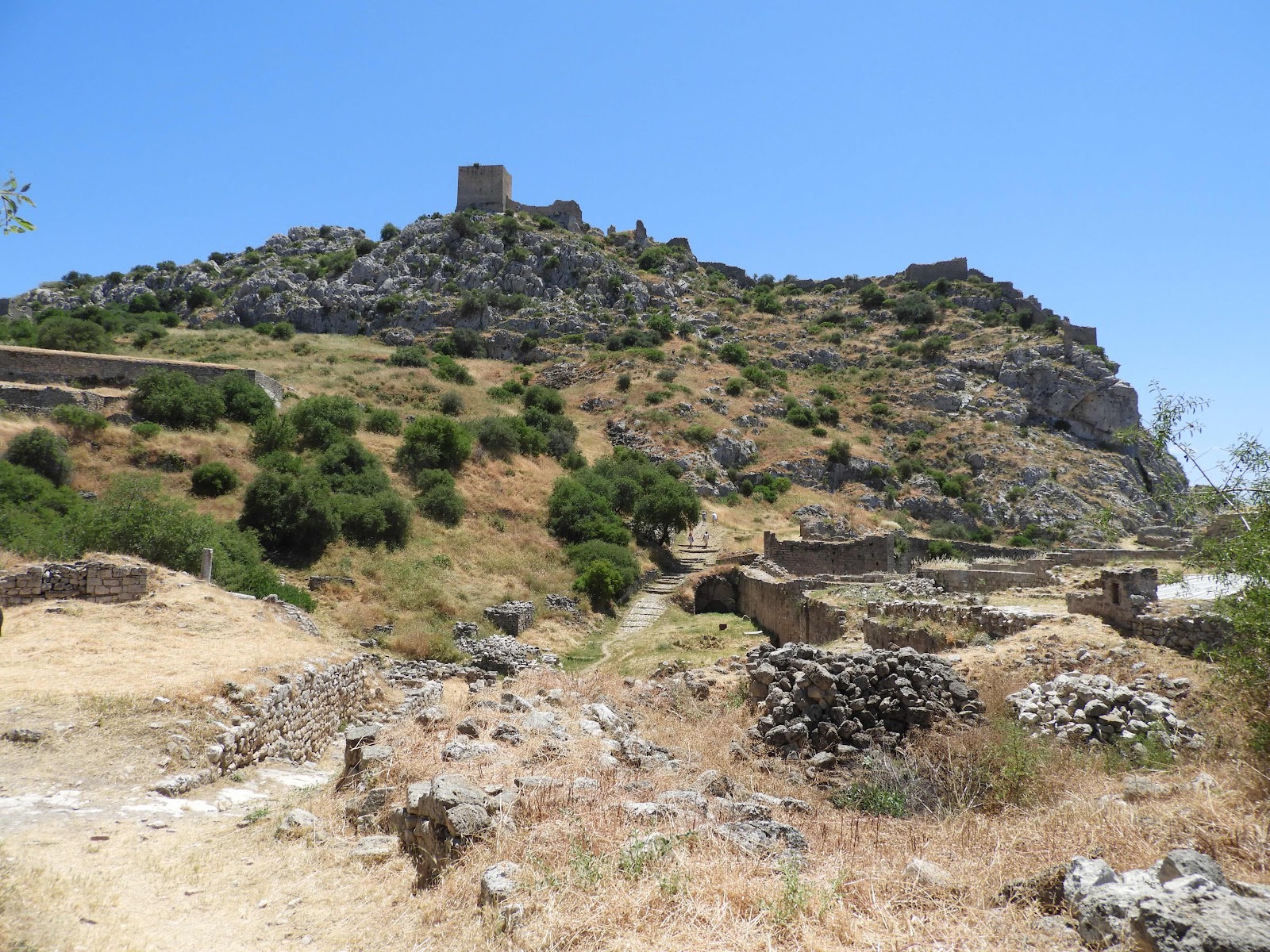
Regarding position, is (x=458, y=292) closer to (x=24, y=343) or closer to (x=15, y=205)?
(x=24, y=343)

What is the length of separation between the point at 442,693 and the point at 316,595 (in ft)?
37.4

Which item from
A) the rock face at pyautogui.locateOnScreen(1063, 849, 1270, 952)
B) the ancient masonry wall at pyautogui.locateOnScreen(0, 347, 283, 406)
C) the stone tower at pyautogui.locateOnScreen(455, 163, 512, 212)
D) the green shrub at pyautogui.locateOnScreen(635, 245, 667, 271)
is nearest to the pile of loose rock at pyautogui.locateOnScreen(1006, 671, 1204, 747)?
the rock face at pyautogui.locateOnScreen(1063, 849, 1270, 952)

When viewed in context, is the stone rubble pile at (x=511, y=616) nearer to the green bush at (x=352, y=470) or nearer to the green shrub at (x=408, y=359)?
the green bush at (x=352, y=470)

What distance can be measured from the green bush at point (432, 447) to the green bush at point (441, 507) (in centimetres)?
292

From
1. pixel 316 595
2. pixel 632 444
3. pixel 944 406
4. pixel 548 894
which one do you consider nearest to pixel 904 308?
pixel 944 406

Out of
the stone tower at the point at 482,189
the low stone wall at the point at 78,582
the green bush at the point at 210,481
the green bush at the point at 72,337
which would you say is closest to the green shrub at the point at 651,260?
the stone tower at the point at 482,189

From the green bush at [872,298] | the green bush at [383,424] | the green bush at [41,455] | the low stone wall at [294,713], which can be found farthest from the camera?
the green bush at [872,298]

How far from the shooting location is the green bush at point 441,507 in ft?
99.9

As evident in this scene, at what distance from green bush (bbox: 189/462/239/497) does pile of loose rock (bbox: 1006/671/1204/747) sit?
27.3 m

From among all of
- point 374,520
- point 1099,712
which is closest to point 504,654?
point 374,520

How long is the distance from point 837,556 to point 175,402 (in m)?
28.5

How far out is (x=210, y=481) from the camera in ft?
88.4

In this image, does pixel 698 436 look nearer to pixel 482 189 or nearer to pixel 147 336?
pixel 147 336

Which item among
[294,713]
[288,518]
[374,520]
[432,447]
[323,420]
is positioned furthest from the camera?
[432,447]
